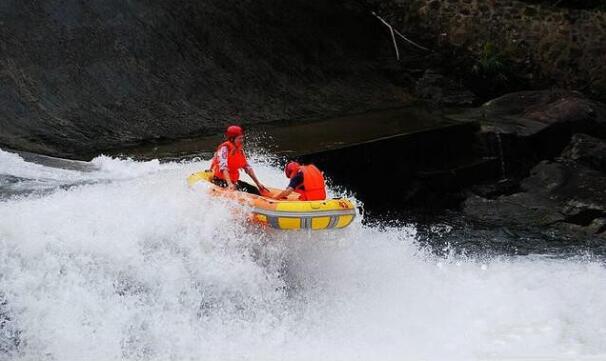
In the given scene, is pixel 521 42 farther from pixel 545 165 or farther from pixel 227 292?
pixel 227 292

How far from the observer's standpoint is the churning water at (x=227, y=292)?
7305 millimetres

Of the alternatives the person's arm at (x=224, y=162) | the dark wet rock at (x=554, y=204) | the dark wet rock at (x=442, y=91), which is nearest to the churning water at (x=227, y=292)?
the person's arm at (x=224, y=162)

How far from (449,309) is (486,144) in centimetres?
548

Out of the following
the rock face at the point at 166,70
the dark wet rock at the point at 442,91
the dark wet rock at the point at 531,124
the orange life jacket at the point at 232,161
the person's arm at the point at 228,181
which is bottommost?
the dark wet rock at the point at 531,124

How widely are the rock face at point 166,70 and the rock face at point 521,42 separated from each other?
6.37 ft

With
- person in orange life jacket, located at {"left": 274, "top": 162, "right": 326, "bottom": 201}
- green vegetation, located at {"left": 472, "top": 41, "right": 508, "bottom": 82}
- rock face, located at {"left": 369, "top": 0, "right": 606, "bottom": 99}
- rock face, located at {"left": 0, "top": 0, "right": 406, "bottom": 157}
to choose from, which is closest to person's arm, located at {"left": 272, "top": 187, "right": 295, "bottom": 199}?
person in orange life jacket, located at {"left": 274, "top": 162, "right": 326, "bottom": 201}

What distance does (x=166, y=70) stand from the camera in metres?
14.1

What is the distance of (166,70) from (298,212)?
6796 millimetres

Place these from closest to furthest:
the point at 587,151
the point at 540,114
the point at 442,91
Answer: the point at 587,151
the point at 540,114
the point at 442,91

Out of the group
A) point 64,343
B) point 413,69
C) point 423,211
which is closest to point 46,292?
point 64,343

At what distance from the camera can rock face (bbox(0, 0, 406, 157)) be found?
12391 millimetres

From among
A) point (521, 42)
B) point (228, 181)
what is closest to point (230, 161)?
point (228, 181)

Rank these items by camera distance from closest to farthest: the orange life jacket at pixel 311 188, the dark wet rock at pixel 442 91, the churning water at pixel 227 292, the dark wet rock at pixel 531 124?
the churning water at pixel 227 292
the orange life jacket at pixel 311 188
the dark wet rock at pixel 531 124
the dark wet rock at pixel 442 91

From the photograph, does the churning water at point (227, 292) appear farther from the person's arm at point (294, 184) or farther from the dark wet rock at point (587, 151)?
the dark wet rock at point (587, 151)
